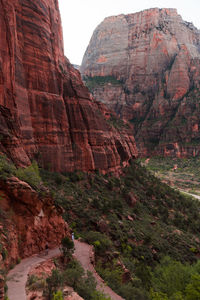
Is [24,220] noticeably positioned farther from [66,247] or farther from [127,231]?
[127,231]

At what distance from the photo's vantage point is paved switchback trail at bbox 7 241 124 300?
9.22 meters

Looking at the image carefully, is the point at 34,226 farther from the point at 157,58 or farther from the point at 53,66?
the point at 157,58

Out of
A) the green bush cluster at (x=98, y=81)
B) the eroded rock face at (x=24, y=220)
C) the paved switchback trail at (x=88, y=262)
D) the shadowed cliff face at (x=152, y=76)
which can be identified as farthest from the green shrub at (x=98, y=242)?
the green bush cluster at (x=98, y=81)

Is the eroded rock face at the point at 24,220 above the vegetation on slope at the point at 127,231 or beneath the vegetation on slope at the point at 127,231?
above

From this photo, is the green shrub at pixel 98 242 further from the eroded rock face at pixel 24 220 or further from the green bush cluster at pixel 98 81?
the green bush cluster at pixel 98 81

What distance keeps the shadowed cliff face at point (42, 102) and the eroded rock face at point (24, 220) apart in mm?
4591

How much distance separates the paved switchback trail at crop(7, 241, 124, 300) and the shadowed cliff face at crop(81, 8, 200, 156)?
94.5 m

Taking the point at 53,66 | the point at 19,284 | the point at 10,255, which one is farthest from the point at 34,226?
the point at 53,66

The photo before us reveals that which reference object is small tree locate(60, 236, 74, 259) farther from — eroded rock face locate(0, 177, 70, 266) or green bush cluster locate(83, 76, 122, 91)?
green bush cluster locate(83, 76, 122, 91)

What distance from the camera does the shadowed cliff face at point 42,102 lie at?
19719 mm

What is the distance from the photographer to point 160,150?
113 m

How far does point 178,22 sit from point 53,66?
12919 centimetres

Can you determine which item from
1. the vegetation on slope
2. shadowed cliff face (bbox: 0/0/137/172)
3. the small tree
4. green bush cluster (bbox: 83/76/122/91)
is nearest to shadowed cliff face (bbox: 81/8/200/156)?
green bush cluster (bbox: 83/76/122/91)

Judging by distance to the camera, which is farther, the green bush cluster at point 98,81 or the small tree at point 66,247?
the green bush cluster at point 98,81
